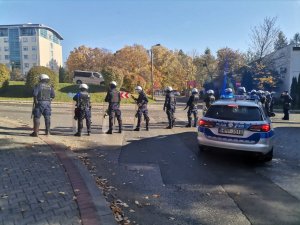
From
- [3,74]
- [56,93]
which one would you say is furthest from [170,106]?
[3,74]

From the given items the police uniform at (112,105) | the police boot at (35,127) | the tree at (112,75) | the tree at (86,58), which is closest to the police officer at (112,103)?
the police uniform at (112,105)

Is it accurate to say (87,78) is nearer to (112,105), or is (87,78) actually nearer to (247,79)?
(247,79)

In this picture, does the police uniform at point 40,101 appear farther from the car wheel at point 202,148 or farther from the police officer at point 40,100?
the car wheel at point 202,148

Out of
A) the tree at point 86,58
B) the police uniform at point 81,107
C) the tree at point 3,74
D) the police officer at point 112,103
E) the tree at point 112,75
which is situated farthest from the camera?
the tree at point 86,58

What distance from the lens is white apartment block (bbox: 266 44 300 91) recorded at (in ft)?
121

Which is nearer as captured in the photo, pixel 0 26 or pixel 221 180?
pixel 221 180

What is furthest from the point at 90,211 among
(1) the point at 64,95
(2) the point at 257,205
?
(1) the point at 64,95

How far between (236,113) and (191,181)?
2332 millimetres

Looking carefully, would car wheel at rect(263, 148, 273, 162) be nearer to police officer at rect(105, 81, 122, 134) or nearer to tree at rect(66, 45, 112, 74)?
police officer at rect(105, 81, 122, 134)

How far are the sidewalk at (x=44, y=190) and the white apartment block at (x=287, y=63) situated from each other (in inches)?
1397

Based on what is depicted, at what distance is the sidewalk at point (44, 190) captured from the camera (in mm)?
3979

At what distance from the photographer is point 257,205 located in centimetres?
486

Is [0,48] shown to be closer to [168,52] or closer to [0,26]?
[0,26]

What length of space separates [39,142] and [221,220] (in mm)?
5820
